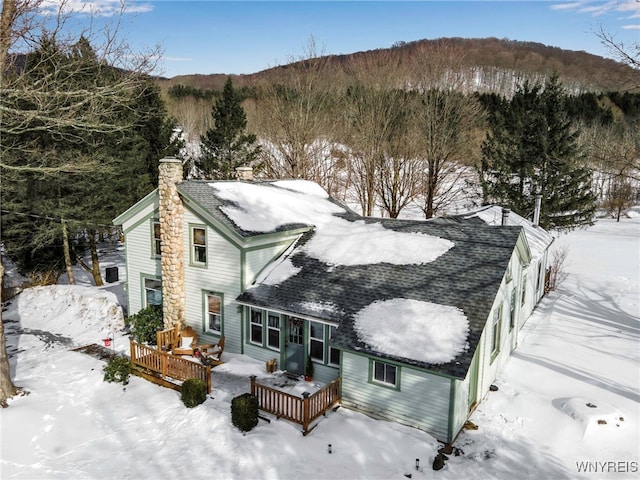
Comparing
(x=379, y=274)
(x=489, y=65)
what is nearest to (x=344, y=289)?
(x=379, y=274)

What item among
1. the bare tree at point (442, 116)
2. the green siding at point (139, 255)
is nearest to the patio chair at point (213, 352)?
the green siding at point (139, 255)

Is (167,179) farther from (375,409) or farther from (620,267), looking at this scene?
(620,267)

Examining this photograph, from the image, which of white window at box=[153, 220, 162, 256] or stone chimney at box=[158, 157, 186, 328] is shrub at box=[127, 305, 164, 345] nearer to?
stone chimney at box=[158, 157, 186, 328]

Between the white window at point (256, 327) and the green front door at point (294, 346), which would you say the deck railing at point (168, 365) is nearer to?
the white window at point (256, 327)

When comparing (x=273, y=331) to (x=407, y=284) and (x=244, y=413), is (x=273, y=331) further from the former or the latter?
(x=407, y=284)

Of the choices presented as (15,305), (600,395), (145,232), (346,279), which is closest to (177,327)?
(145,232)
